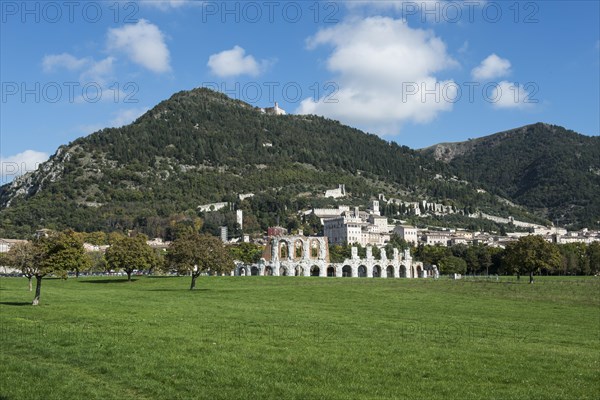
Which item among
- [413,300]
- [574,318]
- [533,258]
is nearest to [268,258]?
[533,258]

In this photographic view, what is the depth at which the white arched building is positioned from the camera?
4781 inches

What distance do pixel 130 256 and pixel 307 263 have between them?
40.1 metres

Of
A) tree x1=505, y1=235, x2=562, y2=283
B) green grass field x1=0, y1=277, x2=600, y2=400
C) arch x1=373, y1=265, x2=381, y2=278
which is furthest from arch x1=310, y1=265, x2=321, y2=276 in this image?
green grass field x1=0, y1=277, x2=600, y2=400

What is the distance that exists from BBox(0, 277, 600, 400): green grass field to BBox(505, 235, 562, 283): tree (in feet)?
166

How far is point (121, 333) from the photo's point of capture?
27.1m

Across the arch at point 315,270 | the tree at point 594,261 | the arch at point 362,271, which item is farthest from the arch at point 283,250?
the tree at point 594,261

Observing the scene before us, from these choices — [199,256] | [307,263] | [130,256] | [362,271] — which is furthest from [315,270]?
[199,256]

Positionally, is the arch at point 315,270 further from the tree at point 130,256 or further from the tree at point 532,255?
the tree at point 532,255

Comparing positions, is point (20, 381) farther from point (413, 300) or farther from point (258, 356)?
point (413, 300)

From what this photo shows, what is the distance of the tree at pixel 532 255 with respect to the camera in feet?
296

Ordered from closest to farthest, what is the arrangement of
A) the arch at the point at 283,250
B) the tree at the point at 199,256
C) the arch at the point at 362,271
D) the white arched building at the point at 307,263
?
1. the tree at the point at 199,256
2. the white arched building at the point at 307,263
3. the arch at the point at 283,250
4. the arch at the point at 362,271

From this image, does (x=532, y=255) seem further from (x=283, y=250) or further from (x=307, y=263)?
(x=283, y=250)

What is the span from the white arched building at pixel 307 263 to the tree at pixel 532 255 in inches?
1248

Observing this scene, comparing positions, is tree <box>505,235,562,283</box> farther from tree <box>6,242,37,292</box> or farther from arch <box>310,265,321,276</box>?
tree <box>6,242,37,292</box>
